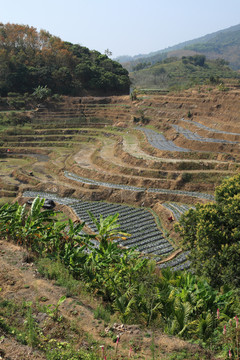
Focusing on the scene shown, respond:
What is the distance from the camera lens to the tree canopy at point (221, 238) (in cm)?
1515

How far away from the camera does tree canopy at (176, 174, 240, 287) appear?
15.1 m

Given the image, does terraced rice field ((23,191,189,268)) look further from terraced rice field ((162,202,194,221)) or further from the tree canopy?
the tree canopy

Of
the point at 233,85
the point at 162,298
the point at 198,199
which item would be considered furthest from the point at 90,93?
the point at 162,298

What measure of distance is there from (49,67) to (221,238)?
72745mm

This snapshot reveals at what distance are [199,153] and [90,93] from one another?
47512 millimetres

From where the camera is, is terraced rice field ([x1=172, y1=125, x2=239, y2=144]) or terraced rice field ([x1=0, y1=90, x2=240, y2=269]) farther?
terraced rice field ([x1=172, y1=125, x2=239, y2=144])

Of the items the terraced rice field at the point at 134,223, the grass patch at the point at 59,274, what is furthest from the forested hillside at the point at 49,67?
the grass patch at the point at 59,274

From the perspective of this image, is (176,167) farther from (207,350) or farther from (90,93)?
(90,93)

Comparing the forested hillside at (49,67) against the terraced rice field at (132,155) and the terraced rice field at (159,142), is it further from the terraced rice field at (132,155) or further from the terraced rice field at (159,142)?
the terraced rice field at (159,142)

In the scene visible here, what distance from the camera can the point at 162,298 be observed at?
10.7 m

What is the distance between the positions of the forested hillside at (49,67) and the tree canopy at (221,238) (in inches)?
2563

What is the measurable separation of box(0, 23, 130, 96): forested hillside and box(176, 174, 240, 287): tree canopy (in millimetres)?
65088

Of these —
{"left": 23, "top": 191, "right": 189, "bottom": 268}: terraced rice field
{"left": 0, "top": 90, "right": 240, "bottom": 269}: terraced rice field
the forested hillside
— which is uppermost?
the forested hillside

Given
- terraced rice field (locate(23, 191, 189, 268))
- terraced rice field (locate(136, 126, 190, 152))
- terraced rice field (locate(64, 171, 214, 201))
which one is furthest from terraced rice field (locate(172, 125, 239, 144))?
terraced rice field (locate(23, 191, 189, 268))
